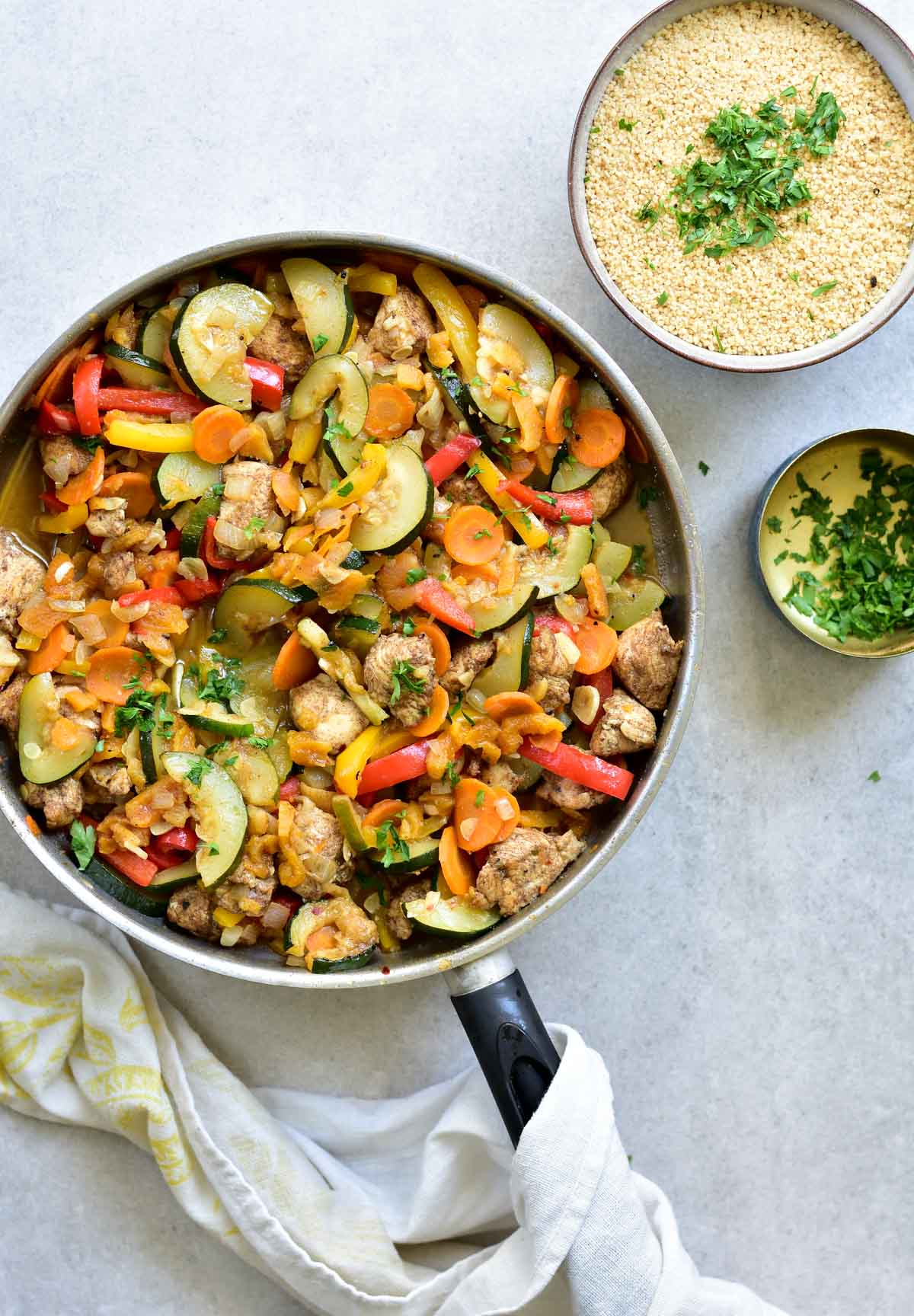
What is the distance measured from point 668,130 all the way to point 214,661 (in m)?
2.12

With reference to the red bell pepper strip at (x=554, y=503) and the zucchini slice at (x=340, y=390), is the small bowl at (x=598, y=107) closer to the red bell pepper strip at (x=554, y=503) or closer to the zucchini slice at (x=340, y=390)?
the red bell pepper strip at (x=554, y=503)

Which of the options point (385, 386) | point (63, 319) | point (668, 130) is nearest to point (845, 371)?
point (668, 130)

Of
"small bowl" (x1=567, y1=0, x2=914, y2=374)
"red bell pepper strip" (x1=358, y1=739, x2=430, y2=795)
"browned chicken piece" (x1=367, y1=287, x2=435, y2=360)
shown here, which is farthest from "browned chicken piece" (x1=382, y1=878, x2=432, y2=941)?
"small bowl" (x1=567, y1=0, x2=914, y2=374)

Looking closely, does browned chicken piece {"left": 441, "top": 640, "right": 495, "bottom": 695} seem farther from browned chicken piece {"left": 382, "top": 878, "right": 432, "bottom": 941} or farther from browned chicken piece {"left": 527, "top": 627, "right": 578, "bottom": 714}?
browned chicken piece {"left": 382, "top": 878, "right": 432, "bottom": 941}

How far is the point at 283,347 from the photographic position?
3.07m

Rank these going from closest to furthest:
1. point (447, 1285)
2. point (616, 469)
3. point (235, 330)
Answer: point (235, 330) → point (616, 469) → point (447, 1285)

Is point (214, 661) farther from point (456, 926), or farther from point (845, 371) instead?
point (845, 371)

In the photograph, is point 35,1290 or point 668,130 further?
point 35,1290

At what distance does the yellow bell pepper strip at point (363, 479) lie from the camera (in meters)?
2.94

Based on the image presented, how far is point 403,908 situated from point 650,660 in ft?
3.33

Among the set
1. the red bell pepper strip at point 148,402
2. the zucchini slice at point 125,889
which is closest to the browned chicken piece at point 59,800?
the zucchini slice at point 125,889

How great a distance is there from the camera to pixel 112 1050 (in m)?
3.36

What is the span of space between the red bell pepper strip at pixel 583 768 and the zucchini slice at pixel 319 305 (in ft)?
4.16

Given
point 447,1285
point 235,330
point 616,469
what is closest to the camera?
point 235,330
